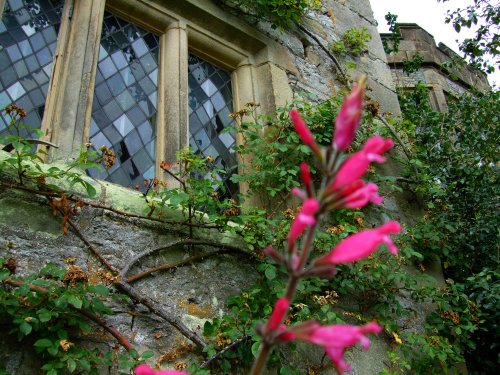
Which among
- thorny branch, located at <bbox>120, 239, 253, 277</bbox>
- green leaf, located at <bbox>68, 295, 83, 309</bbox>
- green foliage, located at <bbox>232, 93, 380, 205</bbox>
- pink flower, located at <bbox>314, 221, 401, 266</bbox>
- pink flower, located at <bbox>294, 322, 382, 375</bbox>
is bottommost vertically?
pink flower, located at <bbox>294, 322, 382, 375</bbox>

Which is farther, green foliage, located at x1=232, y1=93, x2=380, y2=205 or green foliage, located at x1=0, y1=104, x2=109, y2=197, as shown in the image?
green foliage, located at x1=232, y1=93, x2=380, y2=205

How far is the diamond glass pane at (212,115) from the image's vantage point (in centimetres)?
354

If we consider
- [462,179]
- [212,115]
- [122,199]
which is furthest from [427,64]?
[122,199]

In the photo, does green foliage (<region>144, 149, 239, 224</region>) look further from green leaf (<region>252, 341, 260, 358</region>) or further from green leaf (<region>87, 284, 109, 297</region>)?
green leaf (<region>252, 341, 260, 358</region>)

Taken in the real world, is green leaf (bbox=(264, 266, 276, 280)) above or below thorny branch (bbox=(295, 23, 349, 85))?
below

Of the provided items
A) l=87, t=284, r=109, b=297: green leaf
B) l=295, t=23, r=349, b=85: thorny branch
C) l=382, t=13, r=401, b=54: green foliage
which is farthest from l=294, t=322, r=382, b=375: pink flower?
l=382, t=13, r=401, b=54: green foliage

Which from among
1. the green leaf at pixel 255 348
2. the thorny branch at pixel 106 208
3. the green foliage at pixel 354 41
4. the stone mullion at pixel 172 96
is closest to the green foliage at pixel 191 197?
the thorny branch at pixel 106 208

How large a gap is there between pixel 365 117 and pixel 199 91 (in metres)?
1.25

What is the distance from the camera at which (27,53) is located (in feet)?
9.92

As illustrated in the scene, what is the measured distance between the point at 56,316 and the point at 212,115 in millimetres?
2042

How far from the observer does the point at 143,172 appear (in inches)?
122

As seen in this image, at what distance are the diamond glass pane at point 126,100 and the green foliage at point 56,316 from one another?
37.0 inches

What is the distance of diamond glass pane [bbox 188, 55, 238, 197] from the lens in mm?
3537

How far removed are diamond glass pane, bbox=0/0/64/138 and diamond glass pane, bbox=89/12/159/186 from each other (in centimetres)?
31
